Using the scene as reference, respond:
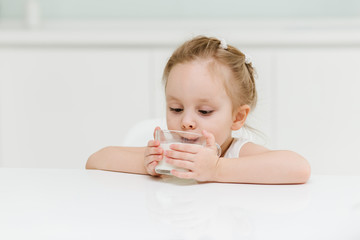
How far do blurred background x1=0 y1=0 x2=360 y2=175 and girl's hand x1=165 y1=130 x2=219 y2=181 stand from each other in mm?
1082

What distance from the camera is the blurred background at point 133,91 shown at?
2037 mm

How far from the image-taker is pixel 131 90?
211cm

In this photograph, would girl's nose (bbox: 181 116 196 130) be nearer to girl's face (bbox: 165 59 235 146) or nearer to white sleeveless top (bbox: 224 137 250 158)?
girl's face (bbox: 165 59 235 146)

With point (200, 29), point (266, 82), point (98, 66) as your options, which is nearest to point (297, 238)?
point (266, 82)

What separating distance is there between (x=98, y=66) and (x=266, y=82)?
2.66 feet

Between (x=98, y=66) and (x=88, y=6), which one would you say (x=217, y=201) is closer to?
(x=98, y=66)

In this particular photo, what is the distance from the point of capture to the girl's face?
1095 millimetres

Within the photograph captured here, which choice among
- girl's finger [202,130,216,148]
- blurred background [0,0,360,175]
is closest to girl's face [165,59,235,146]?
girl's finger [202,130,216,148]

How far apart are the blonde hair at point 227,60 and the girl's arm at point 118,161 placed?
293 mm

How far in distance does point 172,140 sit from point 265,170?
0.21m

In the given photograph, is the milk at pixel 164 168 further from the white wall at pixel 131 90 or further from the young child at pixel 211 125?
the white wall at pixel 131 90

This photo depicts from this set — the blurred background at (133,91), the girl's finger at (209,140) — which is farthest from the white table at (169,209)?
the blurred background at (133,91)

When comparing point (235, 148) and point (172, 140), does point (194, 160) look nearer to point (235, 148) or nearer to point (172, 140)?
point (172, 140)

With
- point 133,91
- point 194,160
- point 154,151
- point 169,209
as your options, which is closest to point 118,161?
point 154,151
